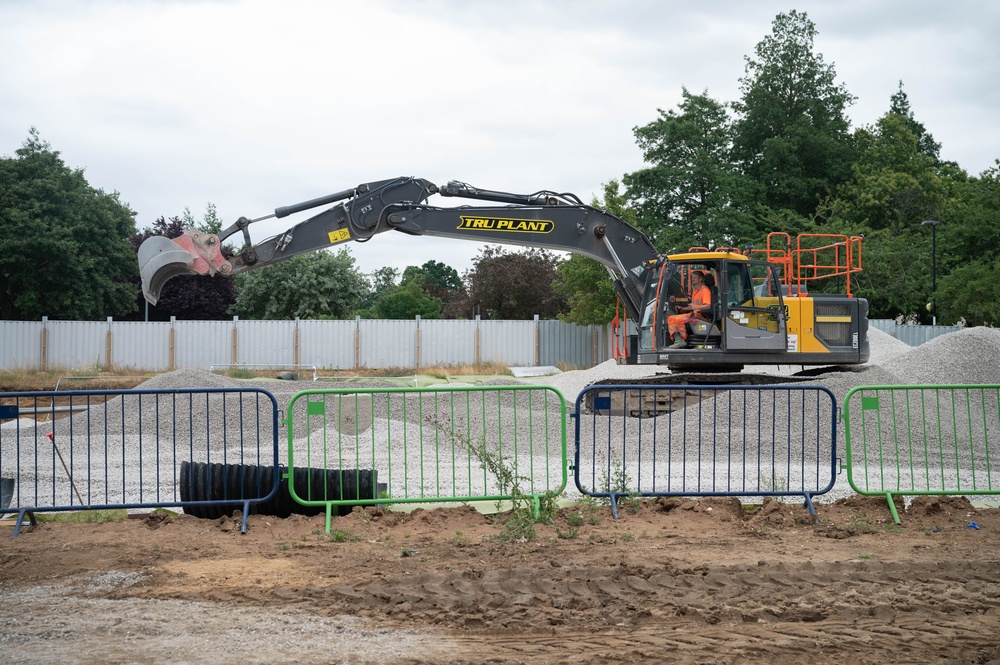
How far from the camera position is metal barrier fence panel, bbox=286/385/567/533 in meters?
8.46

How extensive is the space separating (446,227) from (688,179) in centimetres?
3378

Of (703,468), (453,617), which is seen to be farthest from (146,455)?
(453,617)

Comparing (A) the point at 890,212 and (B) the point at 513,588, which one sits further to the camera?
(A) the point at 890,212

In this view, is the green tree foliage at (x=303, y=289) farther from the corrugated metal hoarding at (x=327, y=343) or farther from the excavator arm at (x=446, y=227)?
the excavator arm at (x=446, y=227)

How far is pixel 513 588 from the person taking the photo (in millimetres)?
6152

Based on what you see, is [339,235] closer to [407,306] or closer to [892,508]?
[892,508]

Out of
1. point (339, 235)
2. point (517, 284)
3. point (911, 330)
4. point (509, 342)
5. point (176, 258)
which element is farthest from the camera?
point (517, 284)

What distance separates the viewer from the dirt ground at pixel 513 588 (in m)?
5.06

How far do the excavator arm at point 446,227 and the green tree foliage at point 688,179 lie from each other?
29.5 meters

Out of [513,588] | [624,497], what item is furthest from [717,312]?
[513,588]

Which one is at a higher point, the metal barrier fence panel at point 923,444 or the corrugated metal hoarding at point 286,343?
the corrugated metal hoarding at point 286,343

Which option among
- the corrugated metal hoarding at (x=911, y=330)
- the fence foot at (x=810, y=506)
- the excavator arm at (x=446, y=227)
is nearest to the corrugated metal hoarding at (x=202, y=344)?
the excavator arm at (x=446, y=227)

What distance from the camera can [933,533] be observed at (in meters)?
8.30

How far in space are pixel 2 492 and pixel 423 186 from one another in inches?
346
